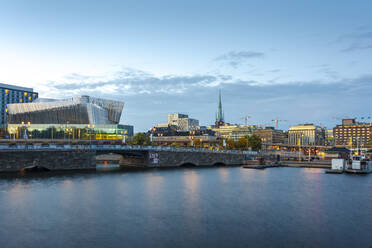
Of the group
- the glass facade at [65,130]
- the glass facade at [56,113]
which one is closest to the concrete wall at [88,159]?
the glass facade at [65,130]

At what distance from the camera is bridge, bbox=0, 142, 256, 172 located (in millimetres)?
63281

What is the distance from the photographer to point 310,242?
2609cm

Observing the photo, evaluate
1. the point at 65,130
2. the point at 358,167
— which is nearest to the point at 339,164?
the point at 358,167

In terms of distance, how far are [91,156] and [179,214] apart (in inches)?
1731

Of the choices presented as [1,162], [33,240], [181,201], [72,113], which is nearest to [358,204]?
[181,201]

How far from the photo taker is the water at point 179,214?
2625 cm

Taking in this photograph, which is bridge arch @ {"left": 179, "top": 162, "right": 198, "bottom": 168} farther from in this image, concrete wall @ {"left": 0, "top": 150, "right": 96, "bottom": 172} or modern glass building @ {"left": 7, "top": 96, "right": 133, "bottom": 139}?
modern glass building @ {"left": 7, "top": 96, "right": 133, "bottom": 139}

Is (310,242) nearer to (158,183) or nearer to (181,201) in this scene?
(181,201)

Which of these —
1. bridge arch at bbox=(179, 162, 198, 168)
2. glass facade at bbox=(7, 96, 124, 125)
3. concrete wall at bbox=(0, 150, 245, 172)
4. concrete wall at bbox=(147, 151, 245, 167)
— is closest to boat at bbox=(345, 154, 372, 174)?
concrete wall at bbox=(0, 150, 245, 172)

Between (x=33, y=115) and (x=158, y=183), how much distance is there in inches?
5027

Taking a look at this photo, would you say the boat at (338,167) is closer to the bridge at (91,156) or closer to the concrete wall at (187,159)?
the concrete wall at (187,159)

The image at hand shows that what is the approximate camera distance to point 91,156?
7350cm

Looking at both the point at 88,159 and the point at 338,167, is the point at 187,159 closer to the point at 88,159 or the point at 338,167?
the point at 88,159

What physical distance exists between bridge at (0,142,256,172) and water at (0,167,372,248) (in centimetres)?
962
